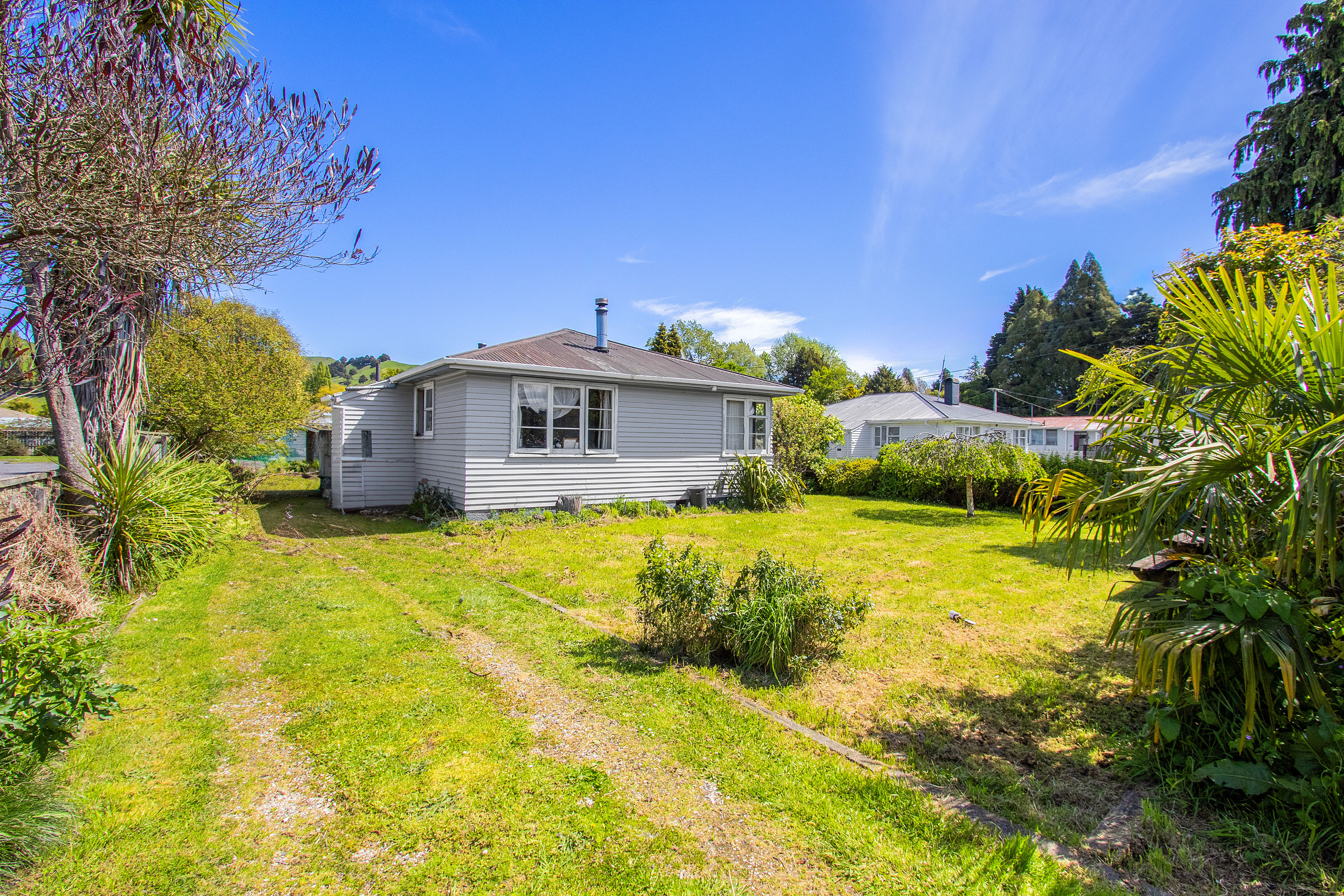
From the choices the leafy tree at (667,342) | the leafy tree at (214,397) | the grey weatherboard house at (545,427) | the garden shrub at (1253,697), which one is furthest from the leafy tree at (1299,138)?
the leafy tree at (214,397)

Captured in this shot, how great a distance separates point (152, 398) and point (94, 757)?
14.4m

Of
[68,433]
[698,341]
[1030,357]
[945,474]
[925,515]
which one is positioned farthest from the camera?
[698,341]

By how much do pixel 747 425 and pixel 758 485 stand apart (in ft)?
5.89

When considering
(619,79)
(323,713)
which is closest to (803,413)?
(619,79)

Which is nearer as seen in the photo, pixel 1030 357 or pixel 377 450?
pixel 377 450

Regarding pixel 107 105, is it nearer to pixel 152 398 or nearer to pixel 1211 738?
pixel 1211 738

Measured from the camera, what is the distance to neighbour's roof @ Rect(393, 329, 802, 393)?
1120 centimetres

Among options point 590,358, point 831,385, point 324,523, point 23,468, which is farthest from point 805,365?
point 23,468

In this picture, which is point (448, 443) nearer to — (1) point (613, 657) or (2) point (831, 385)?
(1) point (613, 657)

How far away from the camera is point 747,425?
15.0 metres

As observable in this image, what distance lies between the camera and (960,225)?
A: 45.2 feet

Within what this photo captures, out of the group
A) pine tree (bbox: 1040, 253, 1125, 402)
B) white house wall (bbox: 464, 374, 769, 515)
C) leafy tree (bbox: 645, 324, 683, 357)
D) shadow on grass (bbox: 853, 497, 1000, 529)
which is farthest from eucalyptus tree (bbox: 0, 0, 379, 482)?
pine tree (bbox: 1040, 253, 1125, 402)

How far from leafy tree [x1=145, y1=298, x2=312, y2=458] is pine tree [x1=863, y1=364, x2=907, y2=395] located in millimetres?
43420

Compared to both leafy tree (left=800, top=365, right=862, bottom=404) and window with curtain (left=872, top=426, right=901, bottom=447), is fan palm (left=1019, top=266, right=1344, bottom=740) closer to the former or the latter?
window with curtain (left=872, top=426, right=901, bottom=447)
